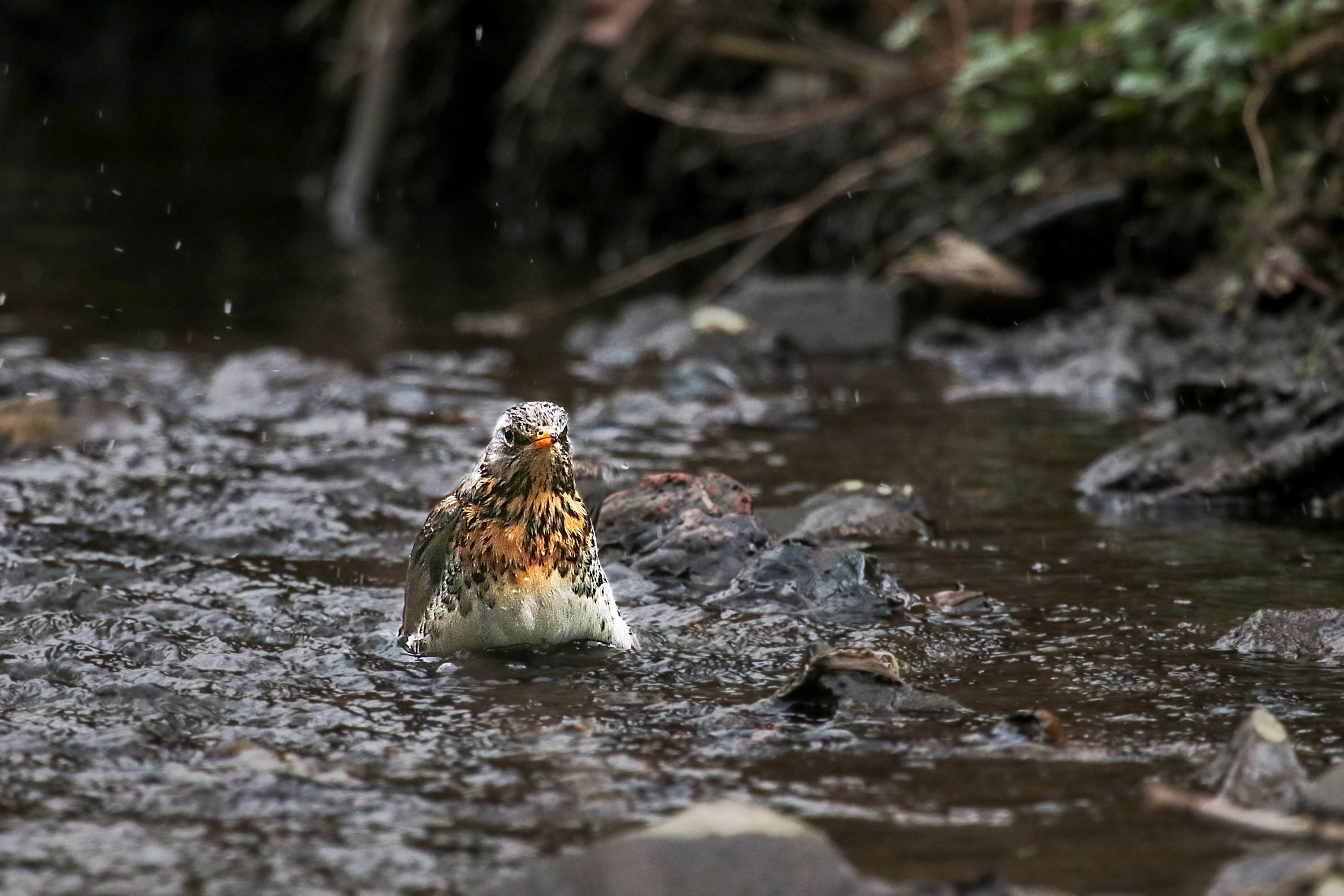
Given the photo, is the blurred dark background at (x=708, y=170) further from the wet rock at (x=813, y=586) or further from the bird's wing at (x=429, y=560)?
the bird's wing at (x=429, y=560)

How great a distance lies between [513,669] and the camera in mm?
5195

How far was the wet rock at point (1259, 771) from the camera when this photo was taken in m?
3.83

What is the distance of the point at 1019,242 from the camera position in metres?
11.8

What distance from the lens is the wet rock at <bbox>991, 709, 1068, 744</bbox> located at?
14.4 feet

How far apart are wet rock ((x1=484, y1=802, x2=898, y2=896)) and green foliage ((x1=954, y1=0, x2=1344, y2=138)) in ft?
21.8

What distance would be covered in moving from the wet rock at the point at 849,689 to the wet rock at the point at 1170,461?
10.5ft

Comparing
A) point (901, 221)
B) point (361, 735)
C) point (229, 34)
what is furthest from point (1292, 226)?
point (229, 34)

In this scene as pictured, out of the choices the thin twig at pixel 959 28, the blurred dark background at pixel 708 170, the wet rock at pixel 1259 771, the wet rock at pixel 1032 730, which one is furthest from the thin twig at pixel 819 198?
the wet rock at pixel 1259 771

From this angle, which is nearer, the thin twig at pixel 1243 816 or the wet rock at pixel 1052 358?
the thin twig at pixel 1243 816

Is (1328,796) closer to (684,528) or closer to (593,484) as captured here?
(684,528)

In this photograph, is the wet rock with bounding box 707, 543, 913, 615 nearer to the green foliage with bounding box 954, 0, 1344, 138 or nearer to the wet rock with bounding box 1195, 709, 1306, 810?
the wet rock with bounding box 1195, 709, 1306, 810

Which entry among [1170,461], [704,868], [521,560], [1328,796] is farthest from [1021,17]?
[704,868]

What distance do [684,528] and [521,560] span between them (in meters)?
1.41

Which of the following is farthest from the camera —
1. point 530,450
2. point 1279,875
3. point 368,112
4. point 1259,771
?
point 368,112
